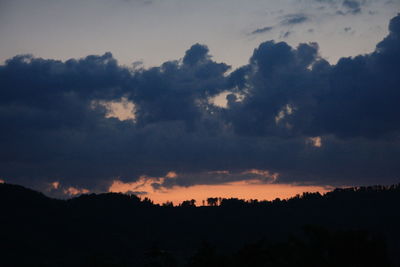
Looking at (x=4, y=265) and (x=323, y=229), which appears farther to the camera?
(x=4, y=265)

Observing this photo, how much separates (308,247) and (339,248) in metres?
4.36

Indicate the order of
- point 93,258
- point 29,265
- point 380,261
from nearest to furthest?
point 380,261 → point 93,258 → point 29,265

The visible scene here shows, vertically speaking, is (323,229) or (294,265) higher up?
(323,229)

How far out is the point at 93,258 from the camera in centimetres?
11525

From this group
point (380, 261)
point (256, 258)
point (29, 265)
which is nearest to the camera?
point (380, 261)

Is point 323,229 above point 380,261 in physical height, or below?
above

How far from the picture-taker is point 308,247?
7056cm

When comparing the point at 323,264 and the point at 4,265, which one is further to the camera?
the point at 4,265

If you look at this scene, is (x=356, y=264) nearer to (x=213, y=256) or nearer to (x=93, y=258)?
(x=213, y=256)

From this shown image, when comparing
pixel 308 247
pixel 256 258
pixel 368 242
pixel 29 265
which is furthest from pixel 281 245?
pixel 29 265

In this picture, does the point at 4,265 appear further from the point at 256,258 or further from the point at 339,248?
the point at 339,248

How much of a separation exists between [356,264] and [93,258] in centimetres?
6585

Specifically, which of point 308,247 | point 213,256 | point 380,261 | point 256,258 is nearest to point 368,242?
point 380,261

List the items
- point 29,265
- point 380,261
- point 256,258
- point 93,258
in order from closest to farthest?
1. point 380,261
2. point 256,258
3. point 93,258
4. point 29,265
